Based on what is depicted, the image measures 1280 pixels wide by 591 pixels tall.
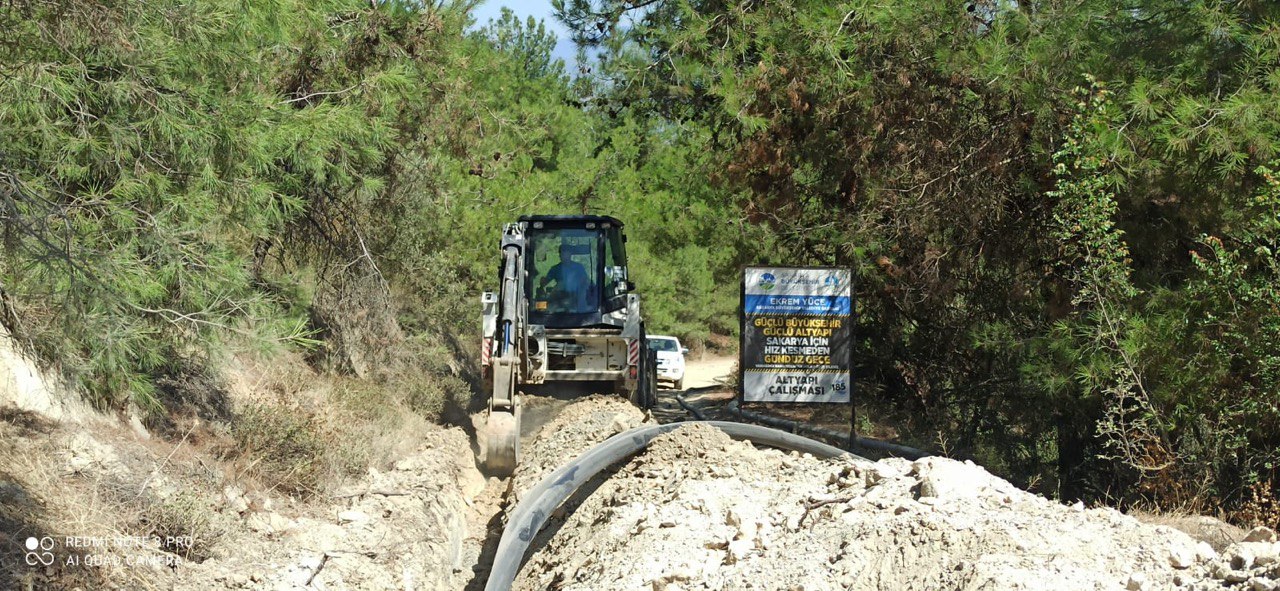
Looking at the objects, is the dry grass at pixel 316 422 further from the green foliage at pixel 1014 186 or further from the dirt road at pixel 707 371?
the dirt road at pixel 707 371

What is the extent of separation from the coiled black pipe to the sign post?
2.11 meters

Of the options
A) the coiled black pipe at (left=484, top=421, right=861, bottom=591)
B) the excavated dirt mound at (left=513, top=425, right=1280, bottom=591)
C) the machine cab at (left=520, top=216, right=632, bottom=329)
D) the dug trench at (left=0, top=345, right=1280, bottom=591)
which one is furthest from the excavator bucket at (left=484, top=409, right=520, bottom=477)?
the machine cab at (left=520, top=216, right=632, bottom=329)

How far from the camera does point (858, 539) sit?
7.70 metres

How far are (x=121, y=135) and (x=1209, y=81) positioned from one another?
33.2ft

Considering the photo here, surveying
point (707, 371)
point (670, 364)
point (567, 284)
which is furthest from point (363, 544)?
point (707, 371)

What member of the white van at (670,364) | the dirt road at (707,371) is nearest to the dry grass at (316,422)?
the white van at (670,364)

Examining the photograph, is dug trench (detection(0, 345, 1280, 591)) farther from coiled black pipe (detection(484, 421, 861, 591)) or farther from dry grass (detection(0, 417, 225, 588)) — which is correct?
coiled black pipe (detection(484, 421, 861, 591))

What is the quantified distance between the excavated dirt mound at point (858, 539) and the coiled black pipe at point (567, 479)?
1.36 feet

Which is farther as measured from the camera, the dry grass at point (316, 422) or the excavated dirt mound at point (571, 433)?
the excavated dirt mound at point (571, 433)

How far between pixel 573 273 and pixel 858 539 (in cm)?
1169

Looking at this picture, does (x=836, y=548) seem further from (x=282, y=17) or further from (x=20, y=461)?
(x=282, y=17)

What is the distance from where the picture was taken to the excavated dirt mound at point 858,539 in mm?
6637

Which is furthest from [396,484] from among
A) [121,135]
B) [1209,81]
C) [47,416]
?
[1209,81]

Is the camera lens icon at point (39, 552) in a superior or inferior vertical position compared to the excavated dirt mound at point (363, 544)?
superior
